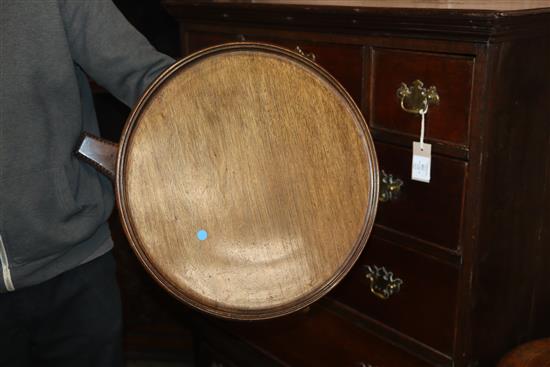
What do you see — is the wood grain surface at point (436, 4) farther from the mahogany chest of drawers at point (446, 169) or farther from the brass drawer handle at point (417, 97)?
the brass drawer handle at point (417, 97)

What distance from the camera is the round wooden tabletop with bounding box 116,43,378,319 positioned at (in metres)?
1.21

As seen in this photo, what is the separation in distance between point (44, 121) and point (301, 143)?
52 centimetres

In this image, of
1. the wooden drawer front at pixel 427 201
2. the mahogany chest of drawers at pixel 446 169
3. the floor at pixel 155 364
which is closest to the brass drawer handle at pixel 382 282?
the mahogany chest of drawers at pixel 446 169

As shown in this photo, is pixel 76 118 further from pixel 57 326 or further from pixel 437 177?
pixel 437 177

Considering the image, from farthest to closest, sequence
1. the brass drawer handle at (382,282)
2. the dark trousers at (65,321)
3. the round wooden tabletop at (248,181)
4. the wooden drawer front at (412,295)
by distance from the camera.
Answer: the brass drawer handle at (382,282) → the wooden drawer front at (412,295) → the dark trousers at (65,321) → the round wooden tabletop at (248,181)

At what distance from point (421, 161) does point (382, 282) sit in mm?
359

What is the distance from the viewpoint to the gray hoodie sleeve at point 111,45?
135 cm

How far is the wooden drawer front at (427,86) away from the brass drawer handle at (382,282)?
37cm

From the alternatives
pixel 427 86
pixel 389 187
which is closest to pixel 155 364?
pixel 389 187

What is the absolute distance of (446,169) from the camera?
1.46 m

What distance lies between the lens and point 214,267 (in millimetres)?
1229

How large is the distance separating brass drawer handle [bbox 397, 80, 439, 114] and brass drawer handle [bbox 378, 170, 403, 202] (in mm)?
176

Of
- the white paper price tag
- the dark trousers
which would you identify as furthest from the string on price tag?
the dark trousers

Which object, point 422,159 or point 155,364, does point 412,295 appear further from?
point 155,364
